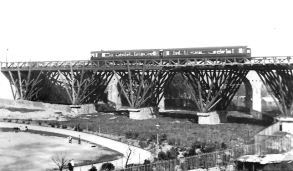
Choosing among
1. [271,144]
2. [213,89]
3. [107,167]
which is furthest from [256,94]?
[107,167]

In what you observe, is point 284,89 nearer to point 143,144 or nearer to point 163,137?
point 163,137

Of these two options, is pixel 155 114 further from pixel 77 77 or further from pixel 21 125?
pixel 21 125

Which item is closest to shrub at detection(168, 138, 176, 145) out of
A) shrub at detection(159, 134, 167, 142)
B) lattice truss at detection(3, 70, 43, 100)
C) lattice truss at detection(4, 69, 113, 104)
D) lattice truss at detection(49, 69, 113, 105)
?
shrub at detection(159, 134, 167, 142)

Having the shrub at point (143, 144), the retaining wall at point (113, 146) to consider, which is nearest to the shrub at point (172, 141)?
the shrub at point (143, 144)

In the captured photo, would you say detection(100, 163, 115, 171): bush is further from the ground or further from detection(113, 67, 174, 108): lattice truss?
detection(113, 67, 174, 108): lattice truss

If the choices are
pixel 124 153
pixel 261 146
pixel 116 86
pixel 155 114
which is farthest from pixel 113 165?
pixel 116 86

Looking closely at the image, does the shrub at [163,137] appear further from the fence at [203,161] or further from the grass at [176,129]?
the fence at [203,161]
